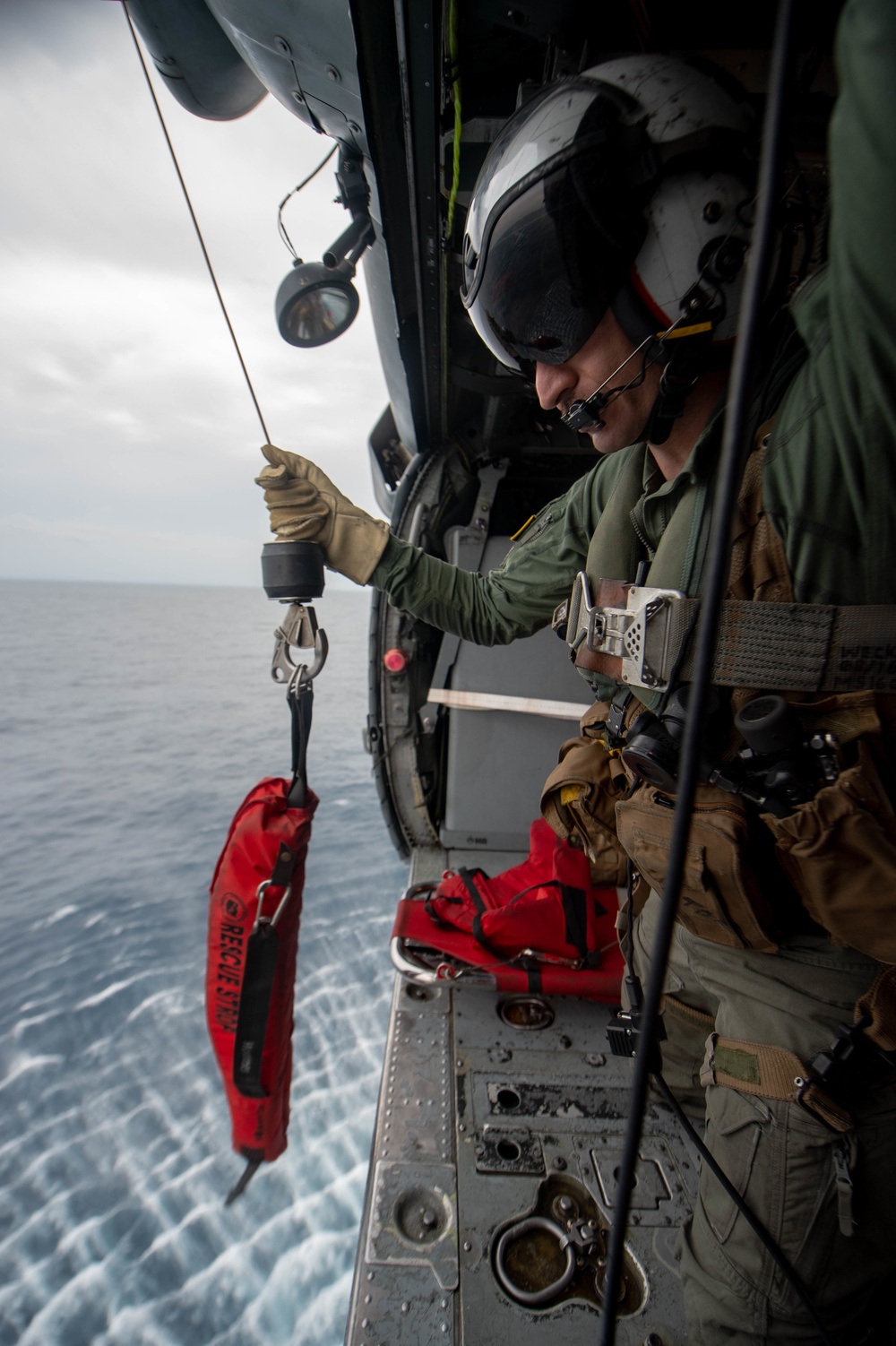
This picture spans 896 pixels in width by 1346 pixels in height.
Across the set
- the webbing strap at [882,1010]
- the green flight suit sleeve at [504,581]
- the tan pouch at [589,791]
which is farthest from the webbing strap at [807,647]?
the green flight suit sleeve at [504,581]

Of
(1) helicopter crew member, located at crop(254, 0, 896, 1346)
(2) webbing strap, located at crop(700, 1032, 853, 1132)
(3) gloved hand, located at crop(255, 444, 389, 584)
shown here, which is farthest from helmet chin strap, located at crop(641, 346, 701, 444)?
(2) webbing strap, located at crop(700, 1032, 853, 1132)

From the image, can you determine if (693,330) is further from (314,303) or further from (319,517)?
(314,303)

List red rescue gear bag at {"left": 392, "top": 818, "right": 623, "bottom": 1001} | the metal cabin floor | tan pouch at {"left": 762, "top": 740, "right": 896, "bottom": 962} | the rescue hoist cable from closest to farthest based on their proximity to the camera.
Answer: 1. the rescue hoist cable
2. tan pouch at {"left": 762, "top": 740, "right": 896, "bottom": 962}
3. the metal cabin floor
4. red rescue gear bag at {"left": 392, "top": 818, "right": 623, "bottom": 1001}

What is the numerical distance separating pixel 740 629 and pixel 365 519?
3.22 ft

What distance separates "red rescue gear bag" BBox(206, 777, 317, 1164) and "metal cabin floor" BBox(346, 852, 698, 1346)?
36cm

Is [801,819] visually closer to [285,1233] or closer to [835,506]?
[835,506]

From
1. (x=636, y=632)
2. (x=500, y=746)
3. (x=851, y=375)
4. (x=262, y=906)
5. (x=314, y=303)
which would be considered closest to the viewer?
(x=851, y=375)

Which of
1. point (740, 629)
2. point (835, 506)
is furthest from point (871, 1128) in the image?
point (835, 506)

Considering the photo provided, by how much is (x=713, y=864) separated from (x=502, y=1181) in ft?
3.79

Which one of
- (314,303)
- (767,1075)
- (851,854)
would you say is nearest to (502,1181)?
(767,1075)

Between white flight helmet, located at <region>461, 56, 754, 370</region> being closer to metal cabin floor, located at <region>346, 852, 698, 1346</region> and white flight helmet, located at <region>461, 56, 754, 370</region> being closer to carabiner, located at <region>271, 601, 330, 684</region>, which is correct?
carabiner, located at <region>271, 601, 330, 684</region>

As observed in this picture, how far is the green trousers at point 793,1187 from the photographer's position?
0.91m

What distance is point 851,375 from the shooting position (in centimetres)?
64

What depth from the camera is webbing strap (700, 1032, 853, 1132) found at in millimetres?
896
